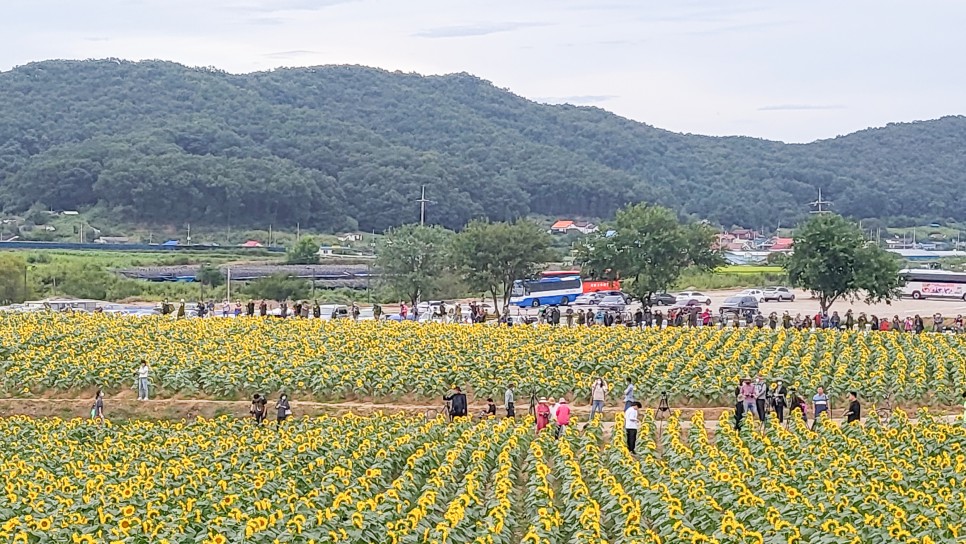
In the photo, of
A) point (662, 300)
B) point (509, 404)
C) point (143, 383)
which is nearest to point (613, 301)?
point (662, 300)

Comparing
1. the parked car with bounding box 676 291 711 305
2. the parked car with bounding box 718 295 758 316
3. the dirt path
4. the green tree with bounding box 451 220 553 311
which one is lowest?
the dirt path

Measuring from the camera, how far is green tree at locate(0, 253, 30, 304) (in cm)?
6700

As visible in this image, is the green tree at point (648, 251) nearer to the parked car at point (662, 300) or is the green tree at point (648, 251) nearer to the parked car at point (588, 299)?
the parked car at point (588, 299)

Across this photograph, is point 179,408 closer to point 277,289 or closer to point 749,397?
point 749,397

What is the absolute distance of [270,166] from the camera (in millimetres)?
150250

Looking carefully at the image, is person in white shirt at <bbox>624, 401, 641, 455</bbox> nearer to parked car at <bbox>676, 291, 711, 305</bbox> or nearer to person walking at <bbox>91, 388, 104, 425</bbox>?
person walking at <bbox>91, 388, 104, 425</bbox>

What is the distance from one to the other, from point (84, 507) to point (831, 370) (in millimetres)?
21389

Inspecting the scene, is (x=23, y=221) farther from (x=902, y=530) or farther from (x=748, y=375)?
(x=902, y=530)

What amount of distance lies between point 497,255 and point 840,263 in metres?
13.7

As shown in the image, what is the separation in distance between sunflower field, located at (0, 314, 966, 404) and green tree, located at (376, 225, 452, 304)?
73.0ft

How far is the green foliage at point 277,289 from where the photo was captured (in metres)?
70.8

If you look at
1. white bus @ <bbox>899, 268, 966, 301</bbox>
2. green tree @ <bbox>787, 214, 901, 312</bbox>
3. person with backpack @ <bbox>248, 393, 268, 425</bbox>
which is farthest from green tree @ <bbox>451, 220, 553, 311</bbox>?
person with backpack @ <bbox>248, 393, 268, 425</bbox>

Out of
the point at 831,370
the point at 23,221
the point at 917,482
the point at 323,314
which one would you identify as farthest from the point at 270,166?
the point at 917,482

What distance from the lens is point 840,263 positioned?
55.8 metres
